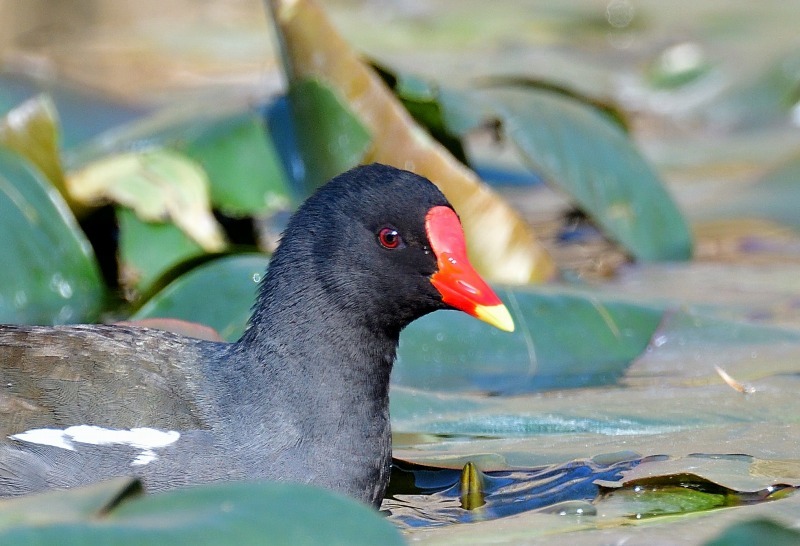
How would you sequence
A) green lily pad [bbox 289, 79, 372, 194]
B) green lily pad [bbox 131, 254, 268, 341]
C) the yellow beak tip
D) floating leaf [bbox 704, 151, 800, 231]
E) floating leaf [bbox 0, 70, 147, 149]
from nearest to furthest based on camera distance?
the yellow beak tip < green lily pad [bbox 131, 254, 268, 341] < green lily pad [bbox 289, 79, 372, 194] < floating leaf [bbox 704, 151, 800, 231] < floating leaf [bbox 0, 70, 147, 149]

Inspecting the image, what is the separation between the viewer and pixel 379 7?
881cm

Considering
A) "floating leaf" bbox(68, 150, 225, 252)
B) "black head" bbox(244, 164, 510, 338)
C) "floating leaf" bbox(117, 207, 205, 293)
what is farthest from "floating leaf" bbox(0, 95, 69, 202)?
"black head" bbox(244, 164, 510, 338)

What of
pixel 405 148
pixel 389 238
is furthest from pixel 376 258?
pixel 405 148

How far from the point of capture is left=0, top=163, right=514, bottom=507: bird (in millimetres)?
2941

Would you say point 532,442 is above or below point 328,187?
below

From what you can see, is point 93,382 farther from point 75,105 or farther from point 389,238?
point 75,105

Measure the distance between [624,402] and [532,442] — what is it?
1.26ft

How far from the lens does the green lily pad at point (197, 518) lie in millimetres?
2078

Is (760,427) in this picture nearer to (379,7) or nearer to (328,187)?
(328,187)

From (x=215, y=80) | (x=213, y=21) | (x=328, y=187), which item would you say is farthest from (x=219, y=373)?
(x=213, y=21)

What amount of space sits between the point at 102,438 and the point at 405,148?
216cm

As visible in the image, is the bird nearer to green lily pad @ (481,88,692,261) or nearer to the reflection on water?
the reflection on water

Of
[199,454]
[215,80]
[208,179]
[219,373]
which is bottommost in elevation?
[199,454]

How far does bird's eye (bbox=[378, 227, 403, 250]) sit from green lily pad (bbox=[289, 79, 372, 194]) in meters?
1.78
